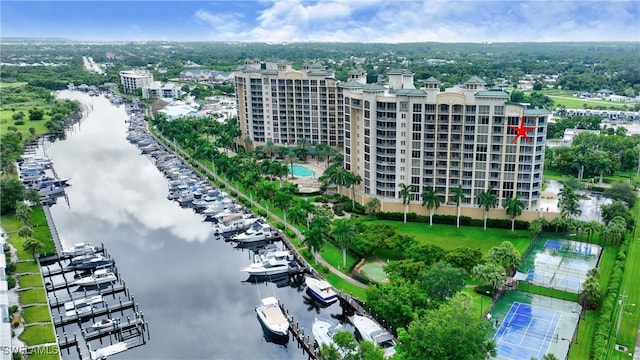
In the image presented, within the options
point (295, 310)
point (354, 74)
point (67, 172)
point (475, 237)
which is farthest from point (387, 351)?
point (67, 172)

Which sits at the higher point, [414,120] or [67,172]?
[414,120]

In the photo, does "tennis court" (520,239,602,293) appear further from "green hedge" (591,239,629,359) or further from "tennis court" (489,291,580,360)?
"tennis court" (489,291,580,360)

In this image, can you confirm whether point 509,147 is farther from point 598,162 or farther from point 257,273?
point 257,273

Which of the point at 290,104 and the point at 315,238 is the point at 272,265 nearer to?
the point at 315,238

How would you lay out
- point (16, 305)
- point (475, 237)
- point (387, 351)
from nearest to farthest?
point (387, 351), point (16, 305), point (475, 237)

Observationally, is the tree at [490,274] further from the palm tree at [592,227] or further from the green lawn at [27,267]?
the green lawn at [27,267]

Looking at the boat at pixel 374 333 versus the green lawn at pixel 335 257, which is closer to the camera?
the boat at pixel 374 333

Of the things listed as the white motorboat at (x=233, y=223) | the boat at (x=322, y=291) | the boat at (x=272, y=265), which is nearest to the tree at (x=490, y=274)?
the boat at (x=322, y=291)

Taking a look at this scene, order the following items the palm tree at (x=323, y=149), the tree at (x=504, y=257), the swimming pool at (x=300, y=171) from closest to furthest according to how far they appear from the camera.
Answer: the tree at (x=504, y=257) → the swimming pool at (x=300, y=171) → the palm tree at (x=323, y=149)
